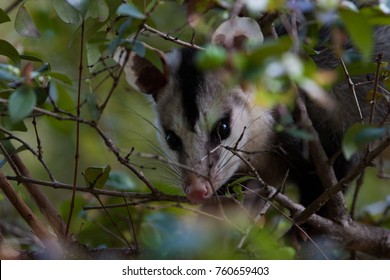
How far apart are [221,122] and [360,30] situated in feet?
4.90

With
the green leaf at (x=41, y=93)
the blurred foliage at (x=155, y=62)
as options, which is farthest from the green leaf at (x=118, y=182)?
the green leaf at (x=41, y=93)

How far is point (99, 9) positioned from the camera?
2102 millimetres

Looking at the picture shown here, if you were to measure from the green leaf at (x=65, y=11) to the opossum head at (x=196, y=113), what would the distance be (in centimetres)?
45

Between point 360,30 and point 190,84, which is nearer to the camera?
point 360,30

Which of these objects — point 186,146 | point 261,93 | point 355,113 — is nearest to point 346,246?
point 355,113

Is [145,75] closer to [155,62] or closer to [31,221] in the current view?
[31,221]

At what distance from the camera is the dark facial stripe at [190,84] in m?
2.77

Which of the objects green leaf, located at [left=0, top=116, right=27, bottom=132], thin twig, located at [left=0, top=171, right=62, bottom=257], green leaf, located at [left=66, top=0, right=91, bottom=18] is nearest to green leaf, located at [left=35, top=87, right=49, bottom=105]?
green leaf, located at [left=0, top=116, right=27, bottom=132]

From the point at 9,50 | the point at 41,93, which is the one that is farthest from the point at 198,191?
the point at 9,50

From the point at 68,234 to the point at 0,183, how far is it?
11.5 inches

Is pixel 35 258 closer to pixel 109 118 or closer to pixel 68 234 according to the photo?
pixel 68 234

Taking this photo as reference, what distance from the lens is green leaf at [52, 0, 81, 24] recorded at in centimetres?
217

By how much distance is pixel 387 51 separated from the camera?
3.19 m

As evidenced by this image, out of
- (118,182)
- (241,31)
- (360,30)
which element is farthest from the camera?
(118,182)
